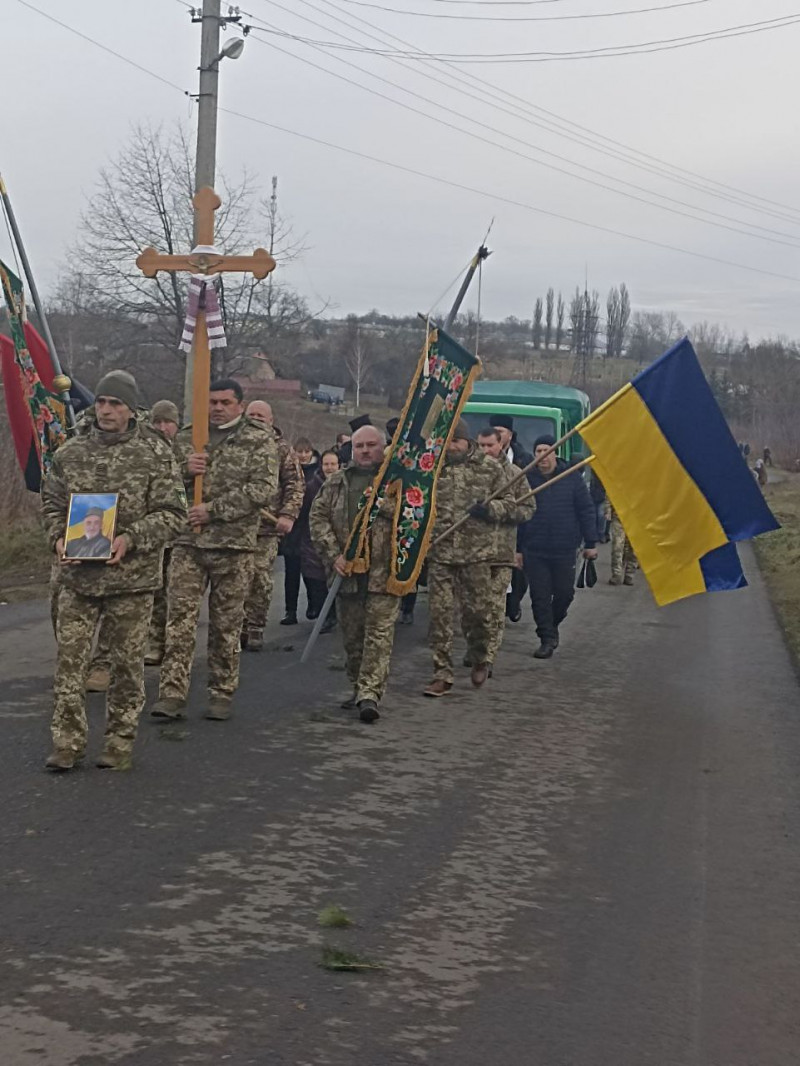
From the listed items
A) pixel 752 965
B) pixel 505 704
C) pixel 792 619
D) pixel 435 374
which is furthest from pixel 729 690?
pixel 752 965

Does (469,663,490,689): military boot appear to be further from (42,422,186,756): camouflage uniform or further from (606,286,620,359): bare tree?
(606,286,620,359): bare tree

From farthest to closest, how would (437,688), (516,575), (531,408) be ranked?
(531,408) → (516,575) → (437,688)

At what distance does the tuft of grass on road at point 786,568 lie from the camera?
1534 cm

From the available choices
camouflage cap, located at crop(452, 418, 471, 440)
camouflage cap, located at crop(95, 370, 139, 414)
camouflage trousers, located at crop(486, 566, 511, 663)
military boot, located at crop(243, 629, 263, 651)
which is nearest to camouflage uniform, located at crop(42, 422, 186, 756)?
camouflage cap, located at crop(95, 370, 139, 414)

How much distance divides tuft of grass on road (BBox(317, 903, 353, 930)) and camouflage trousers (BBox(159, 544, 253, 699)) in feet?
10.9

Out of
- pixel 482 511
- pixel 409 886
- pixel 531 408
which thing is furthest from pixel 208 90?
pixel 409 886

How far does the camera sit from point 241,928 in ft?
16.1

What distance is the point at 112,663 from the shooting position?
7.07 meters

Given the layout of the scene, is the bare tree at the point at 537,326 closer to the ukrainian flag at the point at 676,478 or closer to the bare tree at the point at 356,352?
the bare tree at the point at 356,352

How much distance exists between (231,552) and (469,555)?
214cm

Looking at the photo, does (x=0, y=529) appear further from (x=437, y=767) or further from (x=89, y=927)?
(x=89, y=927)

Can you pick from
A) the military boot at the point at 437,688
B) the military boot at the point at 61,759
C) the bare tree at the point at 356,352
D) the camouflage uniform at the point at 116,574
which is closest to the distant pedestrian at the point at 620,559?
the military boot at the point at 437,688

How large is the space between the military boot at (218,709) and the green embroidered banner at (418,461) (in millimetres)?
1140

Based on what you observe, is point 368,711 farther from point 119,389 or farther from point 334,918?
point 334,918
